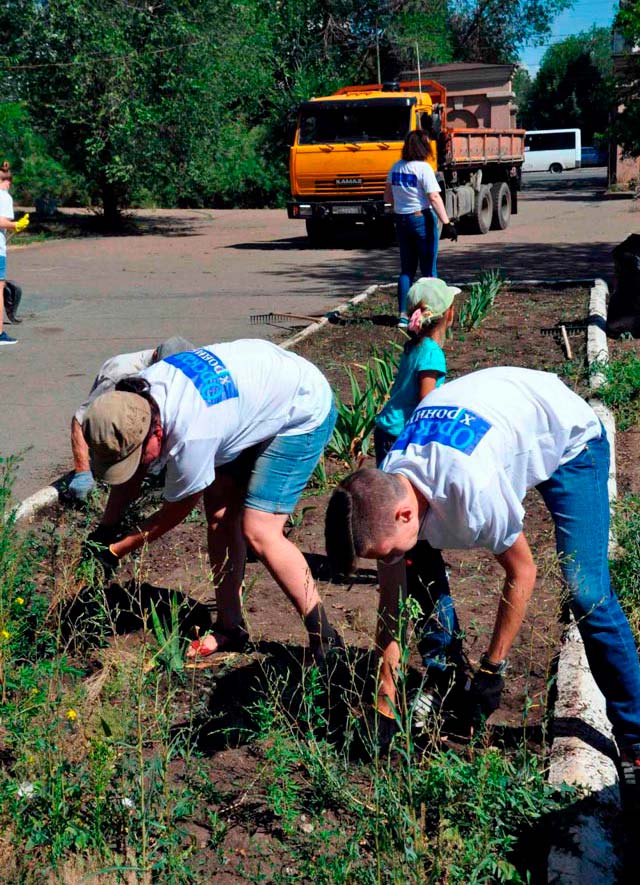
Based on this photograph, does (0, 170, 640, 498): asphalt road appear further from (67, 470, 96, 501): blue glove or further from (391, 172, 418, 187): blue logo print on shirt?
(391, 172, 418, 187): blue logo print on shirt

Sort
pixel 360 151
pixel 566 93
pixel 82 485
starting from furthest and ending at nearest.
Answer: pixel 566 93, pixel 360 151, pixel 82 485

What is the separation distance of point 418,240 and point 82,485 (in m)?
5.87

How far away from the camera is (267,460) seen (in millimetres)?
3672

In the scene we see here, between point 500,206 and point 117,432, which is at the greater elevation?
point 117,432

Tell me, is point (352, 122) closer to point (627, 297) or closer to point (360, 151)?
point (360, 151)

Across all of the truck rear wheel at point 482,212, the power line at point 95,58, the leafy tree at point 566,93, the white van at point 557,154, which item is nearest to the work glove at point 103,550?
the truck rear wheel at point 482,212

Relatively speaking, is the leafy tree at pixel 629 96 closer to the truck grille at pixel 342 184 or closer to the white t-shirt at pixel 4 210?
the white t-shirt at pixel 4 210

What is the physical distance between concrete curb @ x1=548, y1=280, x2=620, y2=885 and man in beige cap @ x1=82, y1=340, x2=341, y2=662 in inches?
32.6

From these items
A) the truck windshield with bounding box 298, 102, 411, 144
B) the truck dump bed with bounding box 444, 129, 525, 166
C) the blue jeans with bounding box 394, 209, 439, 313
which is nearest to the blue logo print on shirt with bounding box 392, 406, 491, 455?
the blue jeans with bounding box 394, 209, 439, 313

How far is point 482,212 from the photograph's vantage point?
21328mm

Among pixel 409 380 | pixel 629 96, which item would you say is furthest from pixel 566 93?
pixel 409 380

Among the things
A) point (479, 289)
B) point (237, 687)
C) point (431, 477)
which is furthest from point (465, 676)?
point (479, 289)

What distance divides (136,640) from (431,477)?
1.92 m

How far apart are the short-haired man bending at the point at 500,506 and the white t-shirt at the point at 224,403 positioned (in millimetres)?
691
